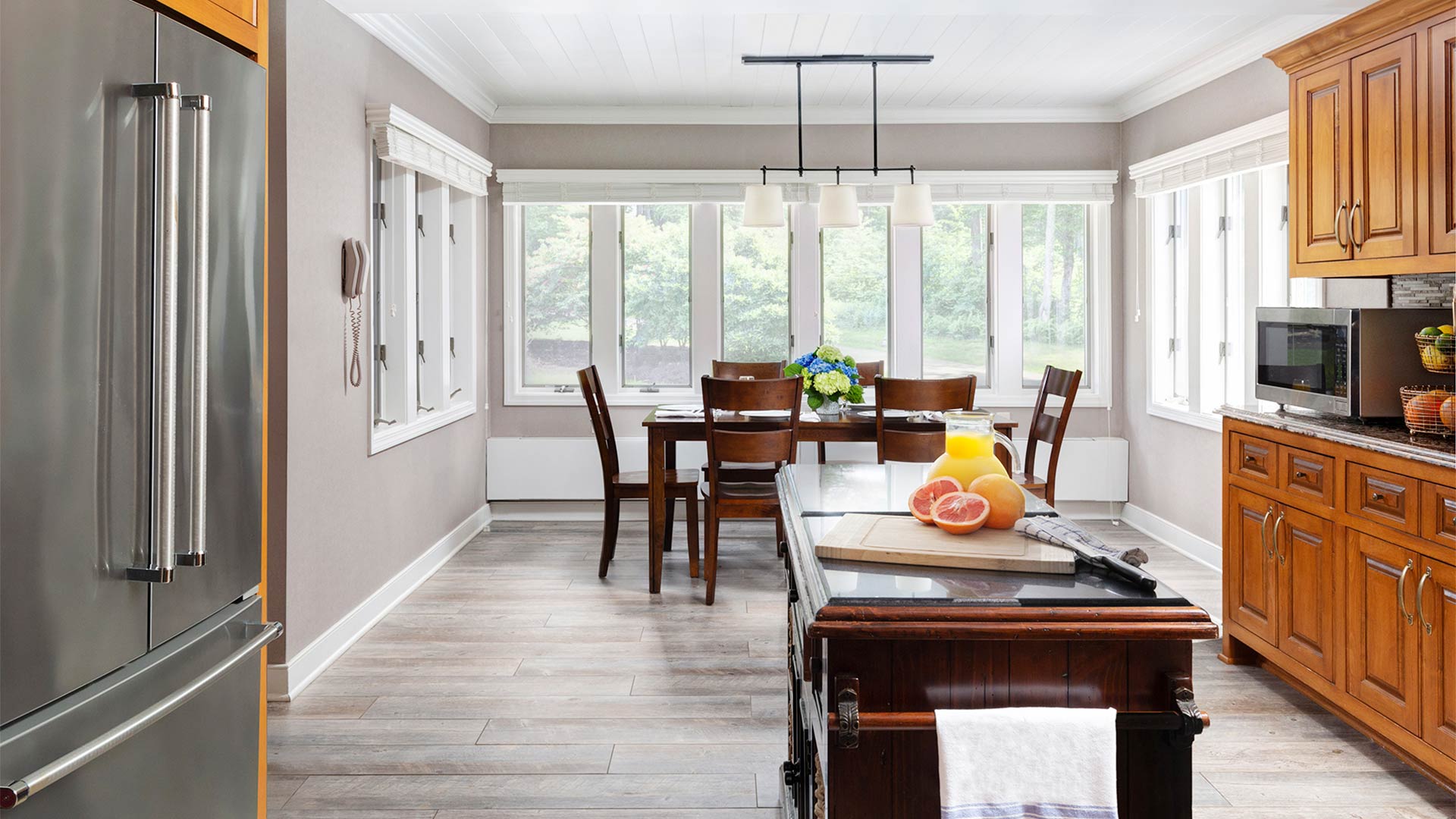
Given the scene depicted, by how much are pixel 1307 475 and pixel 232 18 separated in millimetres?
3012

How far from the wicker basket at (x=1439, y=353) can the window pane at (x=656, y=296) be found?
12.8 feet

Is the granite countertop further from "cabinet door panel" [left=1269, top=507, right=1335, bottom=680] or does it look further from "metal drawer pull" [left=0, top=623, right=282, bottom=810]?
"metal drawer pull" [left=0, top=623, right=282, bottom=810]

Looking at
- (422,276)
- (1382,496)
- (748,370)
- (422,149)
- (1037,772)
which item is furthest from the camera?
(748,370)

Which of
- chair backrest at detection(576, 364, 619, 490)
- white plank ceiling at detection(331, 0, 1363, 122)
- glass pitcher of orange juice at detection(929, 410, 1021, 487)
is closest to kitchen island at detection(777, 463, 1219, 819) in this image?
glass pitcher of orange juice at detection(929, 410, 1021, 487)

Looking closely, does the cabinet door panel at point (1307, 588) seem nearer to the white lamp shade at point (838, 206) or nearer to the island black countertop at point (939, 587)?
the island black countertop at point (939, 587)

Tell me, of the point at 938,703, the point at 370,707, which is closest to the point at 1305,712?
the point at 938,703

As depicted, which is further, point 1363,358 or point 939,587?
point 1363,358

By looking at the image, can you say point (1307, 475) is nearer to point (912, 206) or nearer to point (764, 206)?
point (912, 206)

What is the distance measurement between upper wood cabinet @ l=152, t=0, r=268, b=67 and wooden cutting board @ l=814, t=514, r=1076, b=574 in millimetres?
1340

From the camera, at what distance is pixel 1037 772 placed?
1.17 metres

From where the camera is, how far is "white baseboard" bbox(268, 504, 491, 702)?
121 inches

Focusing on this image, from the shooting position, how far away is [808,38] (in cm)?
429

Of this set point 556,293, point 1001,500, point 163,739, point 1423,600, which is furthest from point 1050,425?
point 163,739

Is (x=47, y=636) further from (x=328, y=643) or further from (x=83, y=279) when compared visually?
(x=328, y=643)
